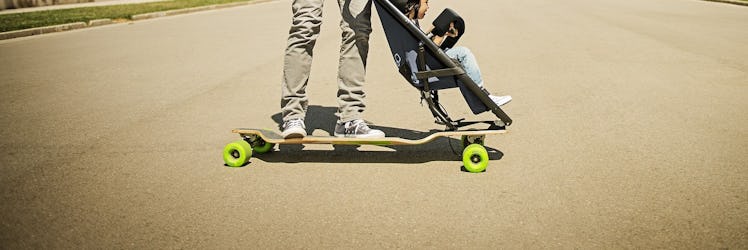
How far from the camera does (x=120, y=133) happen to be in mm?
4645

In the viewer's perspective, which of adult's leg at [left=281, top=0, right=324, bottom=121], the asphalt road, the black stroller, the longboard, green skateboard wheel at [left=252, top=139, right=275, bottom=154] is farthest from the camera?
green skateboard wheel at [left=252, top=139, right=275, bottom=154]

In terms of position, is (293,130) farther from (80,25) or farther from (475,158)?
(80,25)

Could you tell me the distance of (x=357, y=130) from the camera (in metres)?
3.90

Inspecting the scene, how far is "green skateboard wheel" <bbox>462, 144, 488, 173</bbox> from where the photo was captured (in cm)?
363

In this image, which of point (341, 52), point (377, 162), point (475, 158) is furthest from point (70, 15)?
point (475, 158)

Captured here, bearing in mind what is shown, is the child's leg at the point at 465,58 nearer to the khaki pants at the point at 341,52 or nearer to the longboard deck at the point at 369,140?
the longboard deck at the point at 369,140

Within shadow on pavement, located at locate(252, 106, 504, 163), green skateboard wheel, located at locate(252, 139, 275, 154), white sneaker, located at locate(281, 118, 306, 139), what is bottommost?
shadow on pavement, located at locate(252, 106, 504, 163)

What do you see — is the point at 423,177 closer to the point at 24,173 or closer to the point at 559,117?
the point at 559,117

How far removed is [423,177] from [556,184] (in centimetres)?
80

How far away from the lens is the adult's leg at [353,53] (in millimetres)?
3709

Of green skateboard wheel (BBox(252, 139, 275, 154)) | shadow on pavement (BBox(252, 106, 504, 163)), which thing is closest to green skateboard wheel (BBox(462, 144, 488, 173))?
shadow on pavement (BBox(252, 106, 504, 163))

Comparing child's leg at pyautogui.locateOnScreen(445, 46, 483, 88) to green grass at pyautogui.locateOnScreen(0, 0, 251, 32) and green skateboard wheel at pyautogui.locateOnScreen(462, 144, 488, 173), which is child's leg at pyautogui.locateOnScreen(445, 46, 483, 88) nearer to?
green skateboard wheel at pyautogui.locateOnScreen(462, 144, 488, 173)

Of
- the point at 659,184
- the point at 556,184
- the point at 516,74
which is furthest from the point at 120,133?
the point at 516,74

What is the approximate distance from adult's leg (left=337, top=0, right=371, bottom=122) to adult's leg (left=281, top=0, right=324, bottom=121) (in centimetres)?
19
